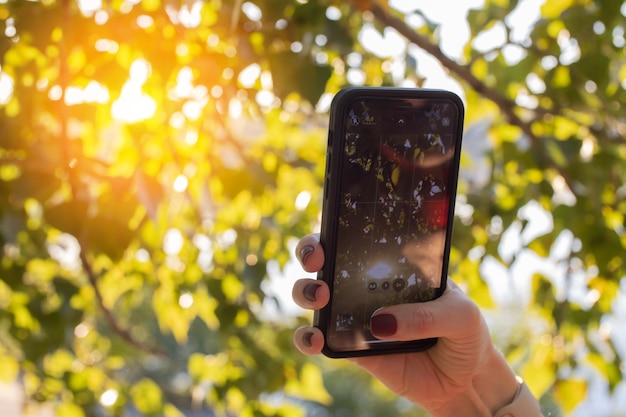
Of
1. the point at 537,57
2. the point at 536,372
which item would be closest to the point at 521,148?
the point at 537,57

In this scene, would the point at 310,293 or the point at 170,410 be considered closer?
the point at 310,293

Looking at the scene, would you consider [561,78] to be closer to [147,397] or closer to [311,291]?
[311,291]

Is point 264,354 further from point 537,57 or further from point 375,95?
point 375,95

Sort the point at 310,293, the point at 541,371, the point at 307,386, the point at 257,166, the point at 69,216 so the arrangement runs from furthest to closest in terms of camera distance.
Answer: the point at 307,386 → the point at 541,371 → the point at 257,166 → the point at 69,216 → the point at 310,293

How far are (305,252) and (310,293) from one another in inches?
1.0

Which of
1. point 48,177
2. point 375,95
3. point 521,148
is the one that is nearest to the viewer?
point 375,95

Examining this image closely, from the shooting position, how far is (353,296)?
Result: 51 centimetres

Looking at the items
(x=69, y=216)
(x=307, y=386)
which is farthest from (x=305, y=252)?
(x=307, y=386)

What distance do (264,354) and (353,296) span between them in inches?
21.9

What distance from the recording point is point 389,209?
51 centimetres

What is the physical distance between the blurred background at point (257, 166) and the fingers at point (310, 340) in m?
0.25

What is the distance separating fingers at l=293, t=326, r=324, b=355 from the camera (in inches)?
19.5

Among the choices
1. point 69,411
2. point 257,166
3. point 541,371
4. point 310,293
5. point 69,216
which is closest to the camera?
point 310,293

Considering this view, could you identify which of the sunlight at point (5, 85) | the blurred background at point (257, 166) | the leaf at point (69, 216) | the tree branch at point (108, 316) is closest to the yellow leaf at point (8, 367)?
the blurred background at point (257, 166)
